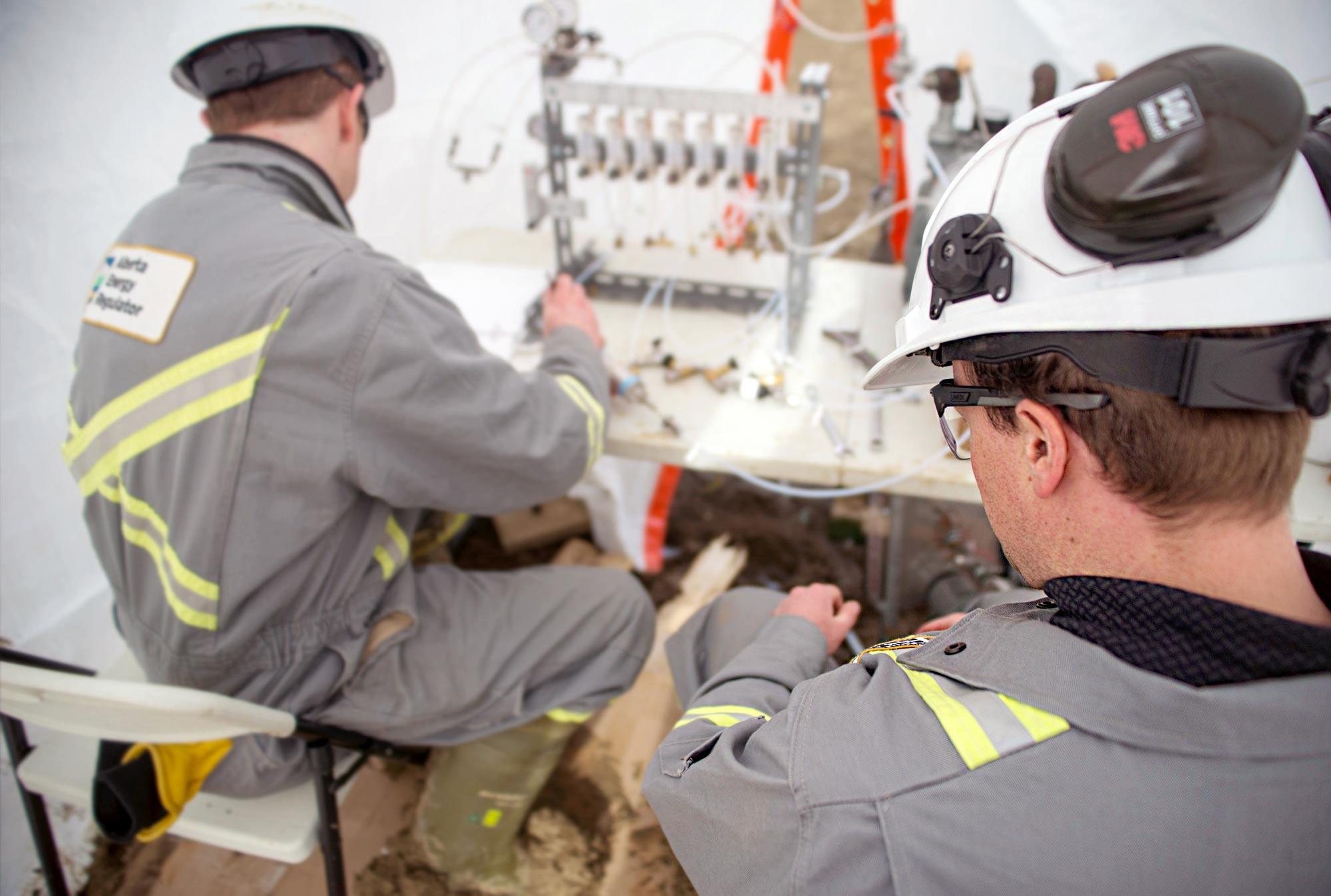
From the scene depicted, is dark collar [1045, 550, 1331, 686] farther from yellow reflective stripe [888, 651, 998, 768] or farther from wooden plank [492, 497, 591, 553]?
wooden plank [492, 497, 591, 553]

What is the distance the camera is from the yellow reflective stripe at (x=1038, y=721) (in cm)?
61

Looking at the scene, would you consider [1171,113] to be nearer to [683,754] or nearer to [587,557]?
[683,754]

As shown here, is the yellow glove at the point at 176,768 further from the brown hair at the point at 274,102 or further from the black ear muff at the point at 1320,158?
Answer: the black ear muff at the point at 1320,158

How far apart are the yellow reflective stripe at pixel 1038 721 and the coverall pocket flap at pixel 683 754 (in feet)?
0.98

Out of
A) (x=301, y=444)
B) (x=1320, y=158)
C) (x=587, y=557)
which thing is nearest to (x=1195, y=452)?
(x=1320, y=158)

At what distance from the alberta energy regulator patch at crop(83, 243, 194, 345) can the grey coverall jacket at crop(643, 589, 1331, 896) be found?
1.00m

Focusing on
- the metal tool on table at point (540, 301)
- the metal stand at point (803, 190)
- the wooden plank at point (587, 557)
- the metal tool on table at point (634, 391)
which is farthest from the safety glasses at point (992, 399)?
the wooden plank at point (587, 557)

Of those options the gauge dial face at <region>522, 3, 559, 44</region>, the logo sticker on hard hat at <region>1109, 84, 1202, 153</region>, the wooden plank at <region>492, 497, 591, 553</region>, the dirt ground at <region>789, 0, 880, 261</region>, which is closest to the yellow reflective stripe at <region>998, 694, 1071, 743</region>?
the logo sticker on hard hat at <region>1109, 84, 1202, 153</region>

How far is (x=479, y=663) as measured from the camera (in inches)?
55.3

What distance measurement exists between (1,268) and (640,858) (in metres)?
1.76

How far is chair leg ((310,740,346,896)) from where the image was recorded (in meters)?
1.24

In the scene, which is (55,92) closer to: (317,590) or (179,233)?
(179,233)

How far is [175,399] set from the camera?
1.13 meters

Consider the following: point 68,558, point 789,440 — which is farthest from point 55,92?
point 789,440
